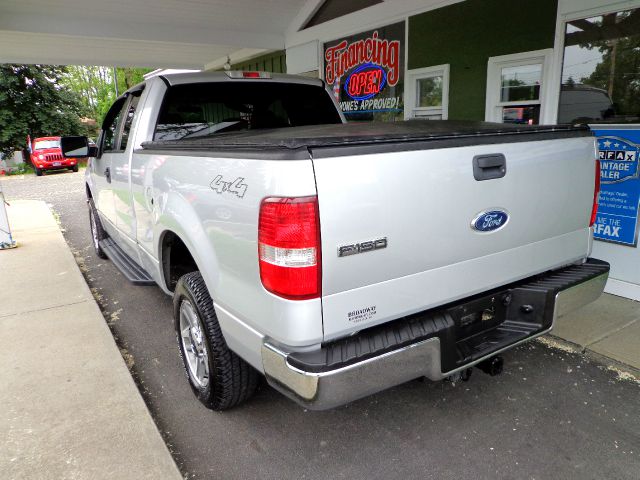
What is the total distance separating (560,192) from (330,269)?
150 centimetres

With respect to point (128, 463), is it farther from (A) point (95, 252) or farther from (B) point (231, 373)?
(A) point (95, 252)

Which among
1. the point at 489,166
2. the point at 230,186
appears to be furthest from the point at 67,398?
the point at 489,166

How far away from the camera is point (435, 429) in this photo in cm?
276

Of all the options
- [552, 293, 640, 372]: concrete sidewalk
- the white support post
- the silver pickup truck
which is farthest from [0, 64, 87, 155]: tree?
[552, 293, 640, 372]: concrete sidewalk

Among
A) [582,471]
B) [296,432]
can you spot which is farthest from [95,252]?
[582,471]

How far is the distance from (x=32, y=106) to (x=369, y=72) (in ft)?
82.6

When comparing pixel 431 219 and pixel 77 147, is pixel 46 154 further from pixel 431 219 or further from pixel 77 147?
pixel 431 219

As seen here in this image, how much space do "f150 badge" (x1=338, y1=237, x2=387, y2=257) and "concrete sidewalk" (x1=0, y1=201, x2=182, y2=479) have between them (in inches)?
57.8

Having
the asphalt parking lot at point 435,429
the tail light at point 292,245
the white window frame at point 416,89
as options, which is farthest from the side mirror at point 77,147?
the white window frame at point 416,89

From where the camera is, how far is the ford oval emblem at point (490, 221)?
7.54 feet

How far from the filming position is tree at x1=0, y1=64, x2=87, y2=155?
24953 millimetres

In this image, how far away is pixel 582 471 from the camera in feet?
7.90

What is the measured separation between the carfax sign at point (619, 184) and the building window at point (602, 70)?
0.15 meters

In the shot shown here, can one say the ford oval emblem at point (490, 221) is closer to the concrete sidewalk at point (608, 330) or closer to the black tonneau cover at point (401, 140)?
the black tonneau cover at point (401, 140)
